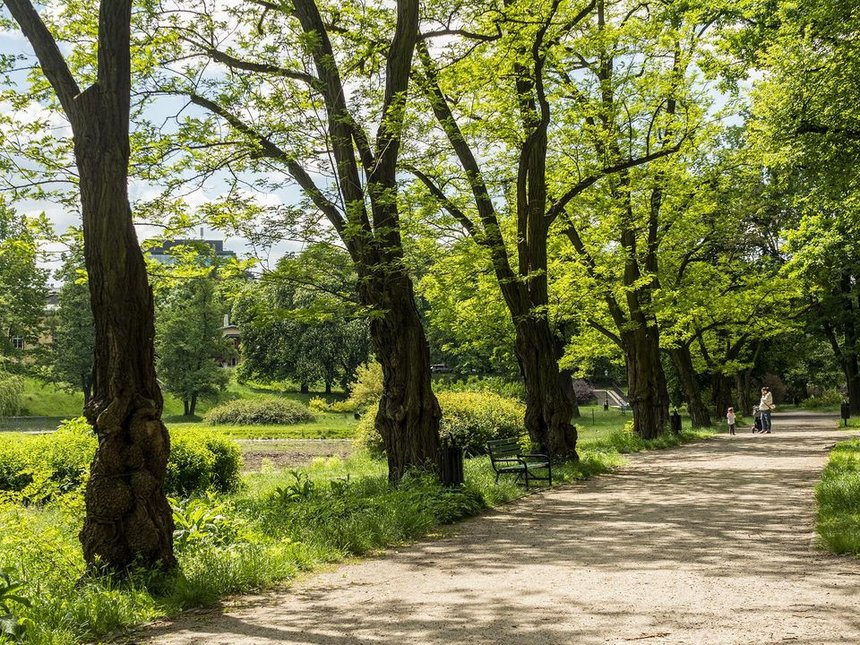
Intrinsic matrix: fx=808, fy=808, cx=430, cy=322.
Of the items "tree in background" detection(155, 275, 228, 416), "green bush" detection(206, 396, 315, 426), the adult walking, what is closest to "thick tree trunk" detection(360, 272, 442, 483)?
the adult walking

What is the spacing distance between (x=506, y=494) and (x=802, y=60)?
8489mm

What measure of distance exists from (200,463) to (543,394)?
24.0 feet

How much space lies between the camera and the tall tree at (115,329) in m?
6.78

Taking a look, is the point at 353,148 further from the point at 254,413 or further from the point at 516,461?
the point at 254,413

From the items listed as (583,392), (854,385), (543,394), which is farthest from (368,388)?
(583,392)

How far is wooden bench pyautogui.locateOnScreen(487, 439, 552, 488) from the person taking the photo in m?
14.0

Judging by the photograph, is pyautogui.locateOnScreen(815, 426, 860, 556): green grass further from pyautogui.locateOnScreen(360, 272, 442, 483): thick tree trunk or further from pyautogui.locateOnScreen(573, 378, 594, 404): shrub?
pyautogui.locateOnScreen(573, 378, 594, 404): shrub

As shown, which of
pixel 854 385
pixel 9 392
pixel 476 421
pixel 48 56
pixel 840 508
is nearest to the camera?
pixel 48 56

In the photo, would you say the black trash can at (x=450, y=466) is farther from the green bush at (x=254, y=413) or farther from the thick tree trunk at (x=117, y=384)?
the green bush at (x=254, y=413)

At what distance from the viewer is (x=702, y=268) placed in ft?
91.3

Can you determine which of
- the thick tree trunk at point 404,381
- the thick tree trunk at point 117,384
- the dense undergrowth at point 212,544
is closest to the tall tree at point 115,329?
the thick tree trunk at point 117,384

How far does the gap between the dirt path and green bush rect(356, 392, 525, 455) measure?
10.1 m

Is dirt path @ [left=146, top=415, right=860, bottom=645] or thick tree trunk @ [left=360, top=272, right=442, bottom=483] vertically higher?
thick tree trunk @ [left=360, top=272, right=442, bottom=483]

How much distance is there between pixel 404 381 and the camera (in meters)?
13.0
